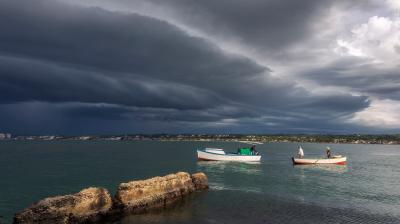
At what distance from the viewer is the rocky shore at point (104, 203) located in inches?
1029

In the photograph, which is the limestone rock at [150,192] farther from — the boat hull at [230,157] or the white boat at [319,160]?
the white boat at [319,160]

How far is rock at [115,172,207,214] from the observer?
104 ft

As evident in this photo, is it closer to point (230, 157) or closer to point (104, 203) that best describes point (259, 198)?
point (104, 203)

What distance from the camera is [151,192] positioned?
34.6 metres

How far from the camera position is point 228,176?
59.5m

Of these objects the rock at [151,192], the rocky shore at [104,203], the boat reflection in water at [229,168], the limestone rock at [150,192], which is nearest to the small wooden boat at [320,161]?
the boat reflection in water at [229,168]

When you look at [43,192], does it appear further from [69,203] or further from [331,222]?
[331,222]

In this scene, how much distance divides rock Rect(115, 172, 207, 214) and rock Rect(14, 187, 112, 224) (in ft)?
6.85

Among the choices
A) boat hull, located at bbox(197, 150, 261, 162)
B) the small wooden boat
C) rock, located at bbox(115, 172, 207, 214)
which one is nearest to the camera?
rock, located at bbox(115, 172, 207, 214)

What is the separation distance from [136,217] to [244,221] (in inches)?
388

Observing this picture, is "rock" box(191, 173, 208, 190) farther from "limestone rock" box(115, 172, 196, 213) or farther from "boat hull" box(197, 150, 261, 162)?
"boat hull" box(197, 150, 261, 162)

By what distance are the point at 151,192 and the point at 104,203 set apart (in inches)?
236

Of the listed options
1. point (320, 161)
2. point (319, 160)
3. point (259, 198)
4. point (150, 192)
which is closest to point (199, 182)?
point (259, 198)

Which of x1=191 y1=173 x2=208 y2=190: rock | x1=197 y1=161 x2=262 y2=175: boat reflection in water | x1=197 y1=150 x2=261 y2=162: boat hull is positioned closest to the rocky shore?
x1=191 y1=173 x2=208 y2=190: rock
